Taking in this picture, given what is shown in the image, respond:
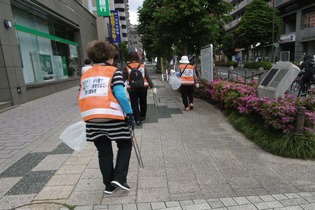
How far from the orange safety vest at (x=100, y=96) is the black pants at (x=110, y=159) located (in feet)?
1.14

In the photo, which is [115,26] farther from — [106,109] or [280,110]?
[106,109]

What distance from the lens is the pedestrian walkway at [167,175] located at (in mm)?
2746

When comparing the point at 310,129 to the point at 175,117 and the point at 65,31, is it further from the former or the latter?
the point at 65,31

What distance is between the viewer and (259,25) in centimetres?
2883

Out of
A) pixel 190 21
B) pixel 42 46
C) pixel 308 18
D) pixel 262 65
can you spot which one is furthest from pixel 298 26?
pixel 42 46

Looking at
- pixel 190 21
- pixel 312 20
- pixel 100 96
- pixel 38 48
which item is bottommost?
pixel 100 96

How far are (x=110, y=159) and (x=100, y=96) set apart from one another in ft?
2.48

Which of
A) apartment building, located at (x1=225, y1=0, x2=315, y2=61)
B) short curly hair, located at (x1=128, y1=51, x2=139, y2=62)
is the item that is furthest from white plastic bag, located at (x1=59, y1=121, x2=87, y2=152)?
apartment building, located at (x1=225, y1=0, x2=315, y2=61)

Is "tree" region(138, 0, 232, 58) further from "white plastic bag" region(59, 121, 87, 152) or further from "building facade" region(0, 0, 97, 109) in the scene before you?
"white plastic bag" region(59, 121, 87, 152)

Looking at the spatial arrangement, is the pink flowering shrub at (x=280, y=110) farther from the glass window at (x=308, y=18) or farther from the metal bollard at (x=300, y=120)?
the glass window at (x=308, y=18)

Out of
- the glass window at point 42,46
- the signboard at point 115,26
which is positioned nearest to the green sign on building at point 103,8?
the glass window at point 42,46

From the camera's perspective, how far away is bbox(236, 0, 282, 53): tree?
2865cm

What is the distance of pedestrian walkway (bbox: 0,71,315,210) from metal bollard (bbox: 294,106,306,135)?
48 centimetres

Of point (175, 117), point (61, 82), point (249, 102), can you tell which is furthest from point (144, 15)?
point (249, 102)
